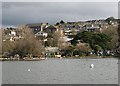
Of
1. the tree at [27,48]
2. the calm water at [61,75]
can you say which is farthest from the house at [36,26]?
the calm water at [61,75]

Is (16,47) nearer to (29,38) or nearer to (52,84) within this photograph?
(29,38)

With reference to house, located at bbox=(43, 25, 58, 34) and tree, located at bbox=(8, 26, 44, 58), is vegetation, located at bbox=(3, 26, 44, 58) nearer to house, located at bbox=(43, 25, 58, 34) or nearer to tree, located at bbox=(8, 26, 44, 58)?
tree, located at bbox=(8, 26, 44, 58)

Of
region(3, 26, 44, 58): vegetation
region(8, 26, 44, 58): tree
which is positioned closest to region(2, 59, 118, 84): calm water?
region(8, 26, 44, 58): tree

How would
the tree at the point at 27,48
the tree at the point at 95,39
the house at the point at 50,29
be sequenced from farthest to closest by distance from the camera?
the house at the point at 50,29, the tree at the point at 95,39, the tree at the point at 27,48

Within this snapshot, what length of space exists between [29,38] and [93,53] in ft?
50.1

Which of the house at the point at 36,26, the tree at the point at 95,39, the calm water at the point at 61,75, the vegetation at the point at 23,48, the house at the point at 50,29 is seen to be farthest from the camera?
the house at the point at 36,26

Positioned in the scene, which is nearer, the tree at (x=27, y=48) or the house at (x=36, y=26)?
the tree at (x=27, y=48)

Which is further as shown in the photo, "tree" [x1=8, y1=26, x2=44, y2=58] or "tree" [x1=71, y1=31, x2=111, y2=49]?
"tree" [x1=71, y1=31, x2=111, y2=49]

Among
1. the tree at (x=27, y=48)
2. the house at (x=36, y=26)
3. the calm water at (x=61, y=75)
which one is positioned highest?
the house at (x=36, y=26)

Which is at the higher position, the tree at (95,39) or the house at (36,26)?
the house at (36,26)

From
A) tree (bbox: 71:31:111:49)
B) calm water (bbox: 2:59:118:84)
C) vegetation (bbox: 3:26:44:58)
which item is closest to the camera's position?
calm water (bbox: 2:59:118:84)

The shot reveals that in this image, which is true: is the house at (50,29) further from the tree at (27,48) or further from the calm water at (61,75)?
the calm water at (61,75)

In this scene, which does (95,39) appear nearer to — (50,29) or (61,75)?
(61,75)

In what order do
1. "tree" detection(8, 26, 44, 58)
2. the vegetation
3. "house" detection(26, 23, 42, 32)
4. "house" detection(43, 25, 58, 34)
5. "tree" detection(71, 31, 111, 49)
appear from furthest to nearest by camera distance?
"house" detection(26, 23, 42, 32) < "house" detection(43, 25, 58, 34) < "tree" detection(71, 31, 111, 49) < the vegetation < "tree" detection(8, 26, 44, 58)
